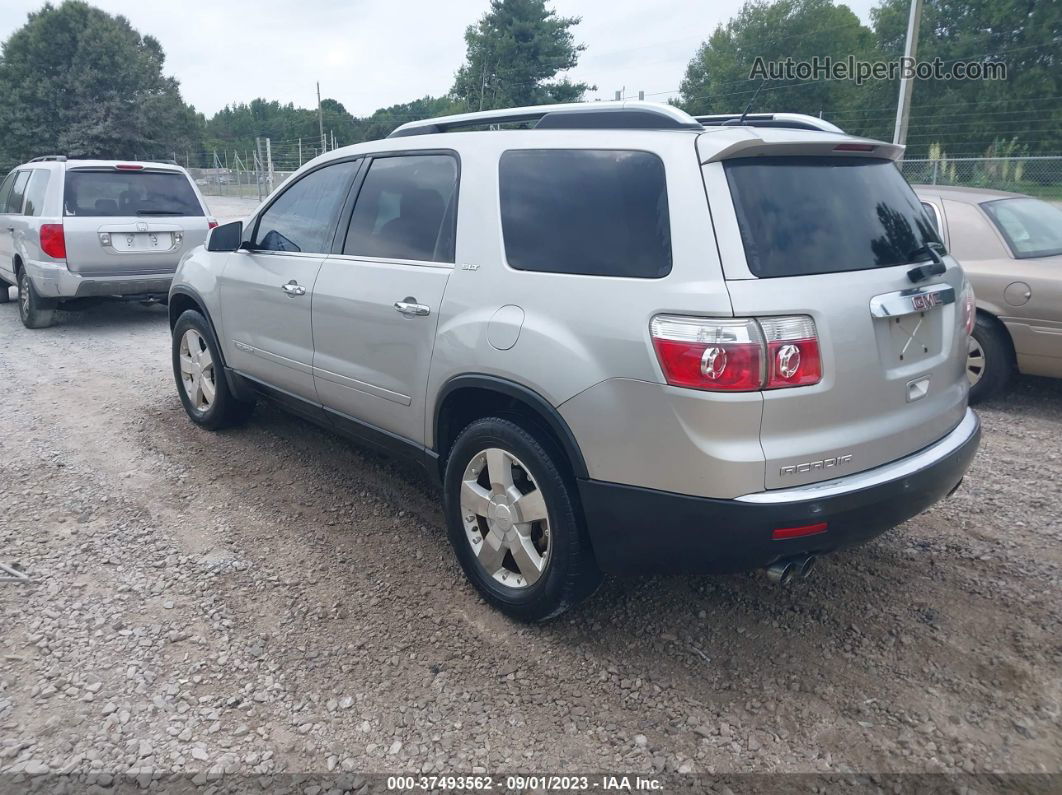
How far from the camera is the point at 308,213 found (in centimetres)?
437

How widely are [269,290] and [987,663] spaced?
379 centimetres

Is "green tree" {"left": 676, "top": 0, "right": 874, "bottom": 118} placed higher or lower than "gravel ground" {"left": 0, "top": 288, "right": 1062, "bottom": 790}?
higher

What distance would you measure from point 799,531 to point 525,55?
4548 cm

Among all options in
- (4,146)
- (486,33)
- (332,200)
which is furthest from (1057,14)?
(4,146)

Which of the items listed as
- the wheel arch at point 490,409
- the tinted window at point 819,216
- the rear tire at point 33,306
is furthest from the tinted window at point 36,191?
the tinted window at point 819,216

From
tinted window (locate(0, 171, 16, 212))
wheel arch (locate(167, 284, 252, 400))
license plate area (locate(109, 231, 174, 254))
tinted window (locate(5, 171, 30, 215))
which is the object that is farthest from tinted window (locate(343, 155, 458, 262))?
tinted window (locate(0, 171, 16, 212))

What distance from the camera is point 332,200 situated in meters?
4.19

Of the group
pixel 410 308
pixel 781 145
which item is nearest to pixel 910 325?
pixel 781 145

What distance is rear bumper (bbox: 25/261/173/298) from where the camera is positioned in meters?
8.52

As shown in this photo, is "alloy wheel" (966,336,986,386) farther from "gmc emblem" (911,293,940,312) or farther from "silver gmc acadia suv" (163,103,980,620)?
"gmc emblem" (911,293,940,312)

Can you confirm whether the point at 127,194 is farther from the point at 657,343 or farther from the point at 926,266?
the point at 926,266

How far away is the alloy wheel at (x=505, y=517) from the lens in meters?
3.04

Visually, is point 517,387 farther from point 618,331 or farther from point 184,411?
point 184,411

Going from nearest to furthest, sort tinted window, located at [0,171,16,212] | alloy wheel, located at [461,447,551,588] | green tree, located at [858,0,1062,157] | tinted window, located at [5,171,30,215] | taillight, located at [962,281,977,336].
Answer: alloy wheel, located at [461,447,551,588] → taillight, located at [962,281,977,336] → tinted window, located at [5,171,30,215] → tinted window, located at [0,171,16,212] → green tree, located at [858,0,1062,157]
